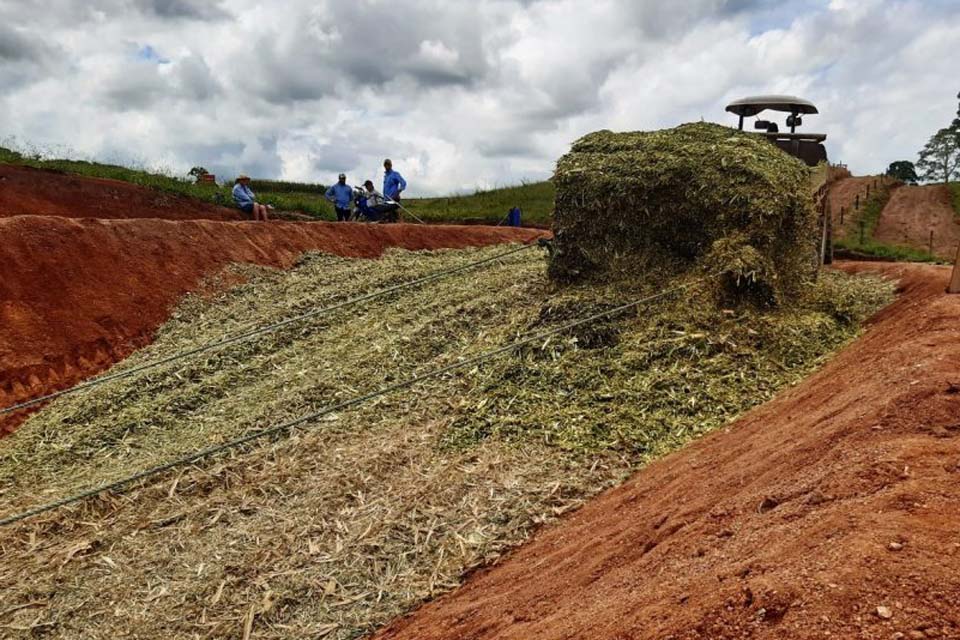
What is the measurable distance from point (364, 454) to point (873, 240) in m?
20.7

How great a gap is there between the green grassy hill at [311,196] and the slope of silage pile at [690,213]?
2.46 metres

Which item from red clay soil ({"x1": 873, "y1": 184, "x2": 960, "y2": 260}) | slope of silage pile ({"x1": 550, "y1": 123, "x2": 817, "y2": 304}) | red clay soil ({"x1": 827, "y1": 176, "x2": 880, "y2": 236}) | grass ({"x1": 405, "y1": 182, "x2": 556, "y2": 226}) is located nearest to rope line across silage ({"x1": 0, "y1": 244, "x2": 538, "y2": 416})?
slope of silage pile ({"x1": 550, "y1": 123, "x2": 817, "y2": 304})

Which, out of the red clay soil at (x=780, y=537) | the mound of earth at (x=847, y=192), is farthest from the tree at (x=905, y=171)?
the red clay soil at (x=780, y=537)

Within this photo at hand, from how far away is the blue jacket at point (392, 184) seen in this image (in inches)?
598

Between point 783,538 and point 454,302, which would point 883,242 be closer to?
point 454,302

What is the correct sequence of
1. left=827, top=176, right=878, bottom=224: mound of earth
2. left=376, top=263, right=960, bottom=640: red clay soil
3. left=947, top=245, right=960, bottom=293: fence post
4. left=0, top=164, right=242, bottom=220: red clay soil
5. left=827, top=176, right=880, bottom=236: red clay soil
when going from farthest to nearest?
left=827, top=176, right=878, bottom=224: mound of earth, left=827, top=176, right=880, bottom=236: red clay soil, left=0, top=164, right=242, bottom=220: red clay soil, left=947, top=245, right=960, bottom=293: fence post, left=376, top=263, right=960, bottom=640: red clay soil

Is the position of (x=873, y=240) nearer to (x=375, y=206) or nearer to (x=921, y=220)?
(x=921, y=220)

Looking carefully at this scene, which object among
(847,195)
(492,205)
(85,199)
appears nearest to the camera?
(85,199)

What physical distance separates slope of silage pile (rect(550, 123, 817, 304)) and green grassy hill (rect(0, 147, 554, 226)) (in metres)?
2.46

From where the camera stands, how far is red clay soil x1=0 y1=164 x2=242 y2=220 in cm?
1409

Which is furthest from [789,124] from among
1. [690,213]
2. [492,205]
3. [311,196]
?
[311,196]

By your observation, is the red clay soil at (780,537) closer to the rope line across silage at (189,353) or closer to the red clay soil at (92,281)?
the rope line across silage at (189,353)

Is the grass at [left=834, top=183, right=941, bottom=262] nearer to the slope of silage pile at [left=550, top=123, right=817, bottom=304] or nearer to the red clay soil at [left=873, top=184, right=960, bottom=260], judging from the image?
the red clay soil at [left=873, top=184, right=960, bottom=260]

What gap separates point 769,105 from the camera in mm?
9688
